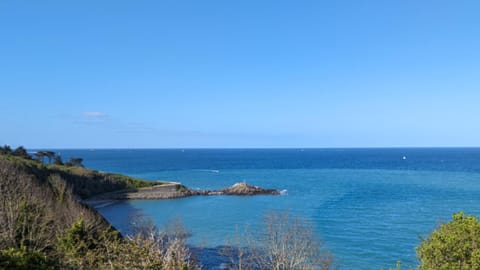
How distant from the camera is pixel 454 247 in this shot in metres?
13.4

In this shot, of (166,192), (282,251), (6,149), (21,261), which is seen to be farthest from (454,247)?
(6,149)

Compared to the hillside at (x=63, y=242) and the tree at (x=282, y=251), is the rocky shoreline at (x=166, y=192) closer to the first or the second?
the hillside at (x=63, y=242)

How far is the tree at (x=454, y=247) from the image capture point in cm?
1322

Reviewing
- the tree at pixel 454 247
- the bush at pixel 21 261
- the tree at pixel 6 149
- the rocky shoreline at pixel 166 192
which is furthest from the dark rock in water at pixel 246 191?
the bush at pixel 21 261

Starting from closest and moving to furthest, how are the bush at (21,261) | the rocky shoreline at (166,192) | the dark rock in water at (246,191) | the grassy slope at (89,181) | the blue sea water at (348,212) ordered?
the bush at (21,261) < the blue sea water at (348,212) < the grassy slope at (89,181) < the rocky shoreline at (166,192) < the dark rock in water at (246,191)

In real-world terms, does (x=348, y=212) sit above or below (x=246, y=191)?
above

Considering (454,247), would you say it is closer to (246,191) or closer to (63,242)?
(63,242)

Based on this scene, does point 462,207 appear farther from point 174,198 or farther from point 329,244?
point 174,198

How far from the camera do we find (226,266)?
2841cm

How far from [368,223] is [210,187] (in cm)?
4691

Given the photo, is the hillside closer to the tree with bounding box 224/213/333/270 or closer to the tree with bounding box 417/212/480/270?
the tree with bounding box 224/213/333/270

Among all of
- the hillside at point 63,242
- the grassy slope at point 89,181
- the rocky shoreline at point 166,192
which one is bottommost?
the rocky shoreline at point 166,192

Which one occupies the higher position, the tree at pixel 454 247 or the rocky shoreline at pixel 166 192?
the tree at pixel 454 247

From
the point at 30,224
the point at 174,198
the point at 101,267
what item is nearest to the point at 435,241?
the point at 101,267
